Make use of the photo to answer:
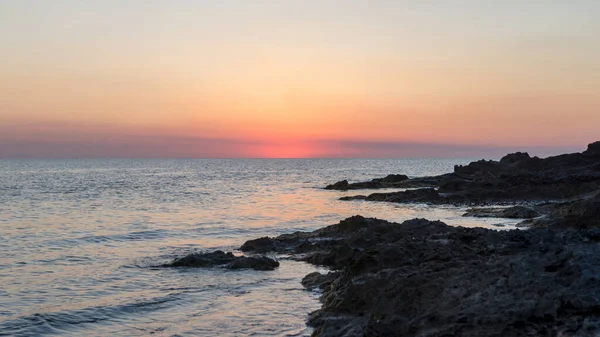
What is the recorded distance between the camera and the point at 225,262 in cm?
2111

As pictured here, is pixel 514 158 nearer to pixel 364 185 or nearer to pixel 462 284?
pixel 364 185

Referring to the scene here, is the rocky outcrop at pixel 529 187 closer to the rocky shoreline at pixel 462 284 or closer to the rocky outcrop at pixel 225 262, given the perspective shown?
the rocky shoreline at pixel 462 284

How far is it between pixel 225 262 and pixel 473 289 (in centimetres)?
1270

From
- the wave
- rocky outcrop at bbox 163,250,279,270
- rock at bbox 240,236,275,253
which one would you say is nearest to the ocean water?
the wave

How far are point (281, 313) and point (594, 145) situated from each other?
64.6 meters

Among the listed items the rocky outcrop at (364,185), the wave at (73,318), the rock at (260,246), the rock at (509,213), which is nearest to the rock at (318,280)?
the wave at (73,318)

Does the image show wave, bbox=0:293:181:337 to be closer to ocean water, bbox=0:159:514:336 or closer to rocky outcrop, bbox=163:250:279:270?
ocean water, bbox=0:159:514:336

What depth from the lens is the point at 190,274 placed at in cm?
1958

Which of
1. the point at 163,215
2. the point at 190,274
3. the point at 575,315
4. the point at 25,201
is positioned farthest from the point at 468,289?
the point at 25,201

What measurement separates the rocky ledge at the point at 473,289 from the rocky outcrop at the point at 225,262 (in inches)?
212

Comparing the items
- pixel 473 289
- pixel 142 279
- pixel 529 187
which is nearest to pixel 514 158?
pixel 529 187

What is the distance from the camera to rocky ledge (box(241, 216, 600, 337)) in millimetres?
8836

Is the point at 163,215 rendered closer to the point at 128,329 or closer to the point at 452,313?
the point at 128,329

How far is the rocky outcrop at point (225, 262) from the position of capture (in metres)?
20.4
